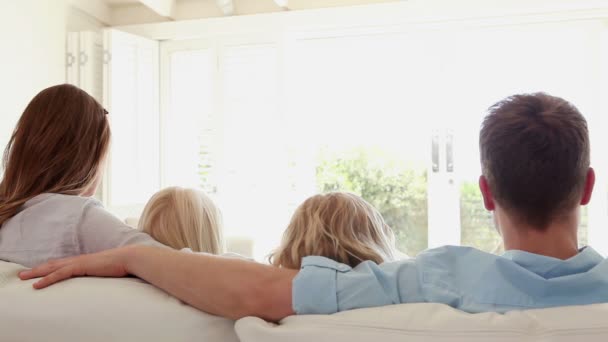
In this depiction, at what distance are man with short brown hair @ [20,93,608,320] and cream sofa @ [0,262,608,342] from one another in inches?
1.5

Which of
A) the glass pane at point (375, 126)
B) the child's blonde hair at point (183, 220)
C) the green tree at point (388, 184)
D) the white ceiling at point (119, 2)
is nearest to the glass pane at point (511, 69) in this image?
the glass pane at point (375, 126)

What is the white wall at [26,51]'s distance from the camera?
441cm

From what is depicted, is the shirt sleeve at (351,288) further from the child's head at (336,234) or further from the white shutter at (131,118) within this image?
the white shutter at (131,118)

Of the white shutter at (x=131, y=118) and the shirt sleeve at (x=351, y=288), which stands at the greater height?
the white shutter at (x=131, y=118)

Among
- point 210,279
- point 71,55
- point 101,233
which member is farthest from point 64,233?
point 71,55

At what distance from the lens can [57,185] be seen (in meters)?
1.46

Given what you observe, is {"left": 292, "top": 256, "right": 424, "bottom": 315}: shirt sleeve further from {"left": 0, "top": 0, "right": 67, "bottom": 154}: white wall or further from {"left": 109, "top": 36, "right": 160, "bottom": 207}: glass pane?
{"left": 109, "top": 36, "right": 160, "bottom": 207}: glass pane

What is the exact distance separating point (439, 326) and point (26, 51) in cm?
461

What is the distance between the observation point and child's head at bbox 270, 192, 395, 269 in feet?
4.09

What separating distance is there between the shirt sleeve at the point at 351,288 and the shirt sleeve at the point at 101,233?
47 centimetres

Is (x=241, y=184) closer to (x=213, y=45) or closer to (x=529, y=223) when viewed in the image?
(x=213, y=45)

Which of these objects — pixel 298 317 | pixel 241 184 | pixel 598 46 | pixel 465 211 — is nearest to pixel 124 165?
pixel 241 184

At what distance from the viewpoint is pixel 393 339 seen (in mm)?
868

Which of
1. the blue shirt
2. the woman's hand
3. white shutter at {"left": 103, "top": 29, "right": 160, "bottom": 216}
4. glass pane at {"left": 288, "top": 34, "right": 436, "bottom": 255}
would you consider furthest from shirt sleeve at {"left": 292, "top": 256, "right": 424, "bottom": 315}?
glass pane at {"left": 288, "top": 34, "right": 436, "bottom": 255}
